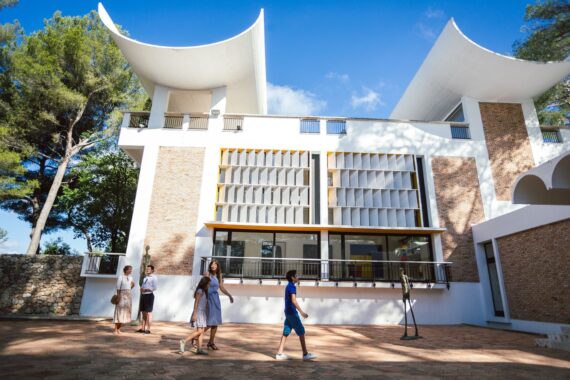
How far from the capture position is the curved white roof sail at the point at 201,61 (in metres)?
13.0

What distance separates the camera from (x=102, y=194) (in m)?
18.4

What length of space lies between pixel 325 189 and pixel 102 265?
29.6 feet

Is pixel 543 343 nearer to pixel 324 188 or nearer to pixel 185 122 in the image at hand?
pixel 324 188

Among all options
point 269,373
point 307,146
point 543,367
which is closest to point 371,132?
point 307,146

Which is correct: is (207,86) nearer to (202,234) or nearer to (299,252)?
(202,234)

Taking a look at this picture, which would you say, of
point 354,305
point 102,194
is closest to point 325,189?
point 354,305

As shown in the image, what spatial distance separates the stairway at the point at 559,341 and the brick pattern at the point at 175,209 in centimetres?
1015

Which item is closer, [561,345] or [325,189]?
[561,345]

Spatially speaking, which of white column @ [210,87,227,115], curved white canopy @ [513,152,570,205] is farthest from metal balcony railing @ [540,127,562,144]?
white column @ [210,87,227,115]

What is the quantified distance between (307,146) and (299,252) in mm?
4434

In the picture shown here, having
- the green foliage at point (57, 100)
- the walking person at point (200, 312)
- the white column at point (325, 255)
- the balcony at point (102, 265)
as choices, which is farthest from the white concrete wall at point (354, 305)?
the green foliage at point (57, 100)

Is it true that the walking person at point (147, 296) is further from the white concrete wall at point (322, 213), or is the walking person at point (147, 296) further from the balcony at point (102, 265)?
the balcony at point (102, 265)

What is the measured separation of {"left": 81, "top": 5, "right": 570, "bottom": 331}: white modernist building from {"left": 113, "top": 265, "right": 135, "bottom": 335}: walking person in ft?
10.8

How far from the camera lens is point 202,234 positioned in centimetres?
1206
